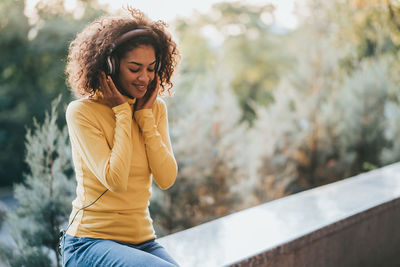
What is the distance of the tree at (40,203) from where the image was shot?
7.86ft

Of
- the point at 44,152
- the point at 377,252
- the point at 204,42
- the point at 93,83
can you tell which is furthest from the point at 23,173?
the point at 204,42

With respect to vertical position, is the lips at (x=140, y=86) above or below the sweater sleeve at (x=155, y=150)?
above

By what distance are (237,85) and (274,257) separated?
17.7 meters

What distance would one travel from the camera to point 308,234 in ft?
7.76

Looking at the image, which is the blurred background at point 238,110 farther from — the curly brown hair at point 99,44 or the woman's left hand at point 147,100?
the woman's left hand at point 147,100

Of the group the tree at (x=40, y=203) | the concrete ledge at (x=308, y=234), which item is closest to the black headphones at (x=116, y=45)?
the tree at (x=40, y=203)

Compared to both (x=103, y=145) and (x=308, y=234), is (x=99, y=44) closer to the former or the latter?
(x=103, y=145)

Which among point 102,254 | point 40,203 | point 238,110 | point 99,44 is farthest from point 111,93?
point 238,110

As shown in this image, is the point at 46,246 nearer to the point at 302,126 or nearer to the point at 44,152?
the point at 44,152

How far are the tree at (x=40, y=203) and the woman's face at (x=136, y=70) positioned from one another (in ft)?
3.35

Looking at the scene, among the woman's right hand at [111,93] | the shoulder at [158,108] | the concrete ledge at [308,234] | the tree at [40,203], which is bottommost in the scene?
the concrete ledge at [308,234]

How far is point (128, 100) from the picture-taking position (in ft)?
5.72

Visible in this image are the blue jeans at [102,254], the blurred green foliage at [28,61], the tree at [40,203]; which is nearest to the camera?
the blue jeans at [102,254]

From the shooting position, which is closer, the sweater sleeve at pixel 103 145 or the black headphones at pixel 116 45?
the sweater sleeve at pixel 103 145
